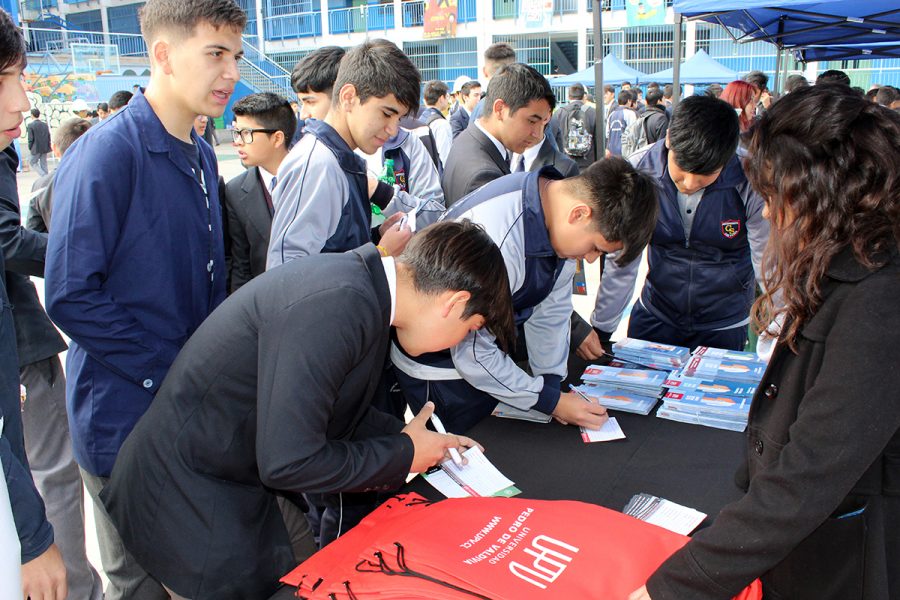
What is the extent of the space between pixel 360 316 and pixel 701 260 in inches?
65.9

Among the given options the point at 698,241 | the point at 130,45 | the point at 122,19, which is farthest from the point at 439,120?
the point at 122,19

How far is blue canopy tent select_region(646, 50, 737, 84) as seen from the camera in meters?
13.6

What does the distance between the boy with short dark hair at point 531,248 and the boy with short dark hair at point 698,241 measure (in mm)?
479

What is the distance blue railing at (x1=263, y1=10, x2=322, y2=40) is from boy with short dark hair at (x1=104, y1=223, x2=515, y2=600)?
89.7ft

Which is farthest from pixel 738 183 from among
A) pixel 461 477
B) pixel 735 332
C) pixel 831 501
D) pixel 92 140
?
pixel 92 140

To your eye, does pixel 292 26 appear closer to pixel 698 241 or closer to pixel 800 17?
pixel 800 17

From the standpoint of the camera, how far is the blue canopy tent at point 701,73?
1361 centimetres

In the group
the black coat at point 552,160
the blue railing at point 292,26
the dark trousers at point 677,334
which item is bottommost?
the dark trousers at point 677,334

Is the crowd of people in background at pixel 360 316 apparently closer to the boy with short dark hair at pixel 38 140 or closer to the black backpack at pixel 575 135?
the black backpack at pixel 575 135

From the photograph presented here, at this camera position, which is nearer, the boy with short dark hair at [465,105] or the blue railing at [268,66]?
the boy with short dark hair at [465,105]

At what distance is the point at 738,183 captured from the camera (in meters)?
2.43

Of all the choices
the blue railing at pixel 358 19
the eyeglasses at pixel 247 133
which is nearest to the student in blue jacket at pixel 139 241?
the eyeglasses at pixel 247 133

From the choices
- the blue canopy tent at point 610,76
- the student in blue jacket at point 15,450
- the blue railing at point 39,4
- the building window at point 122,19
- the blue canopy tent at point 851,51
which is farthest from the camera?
the building window at point 122,19

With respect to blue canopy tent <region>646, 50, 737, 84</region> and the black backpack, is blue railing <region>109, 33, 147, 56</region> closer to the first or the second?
blue canopy tent <region>646, 50, 737, 84</region>
